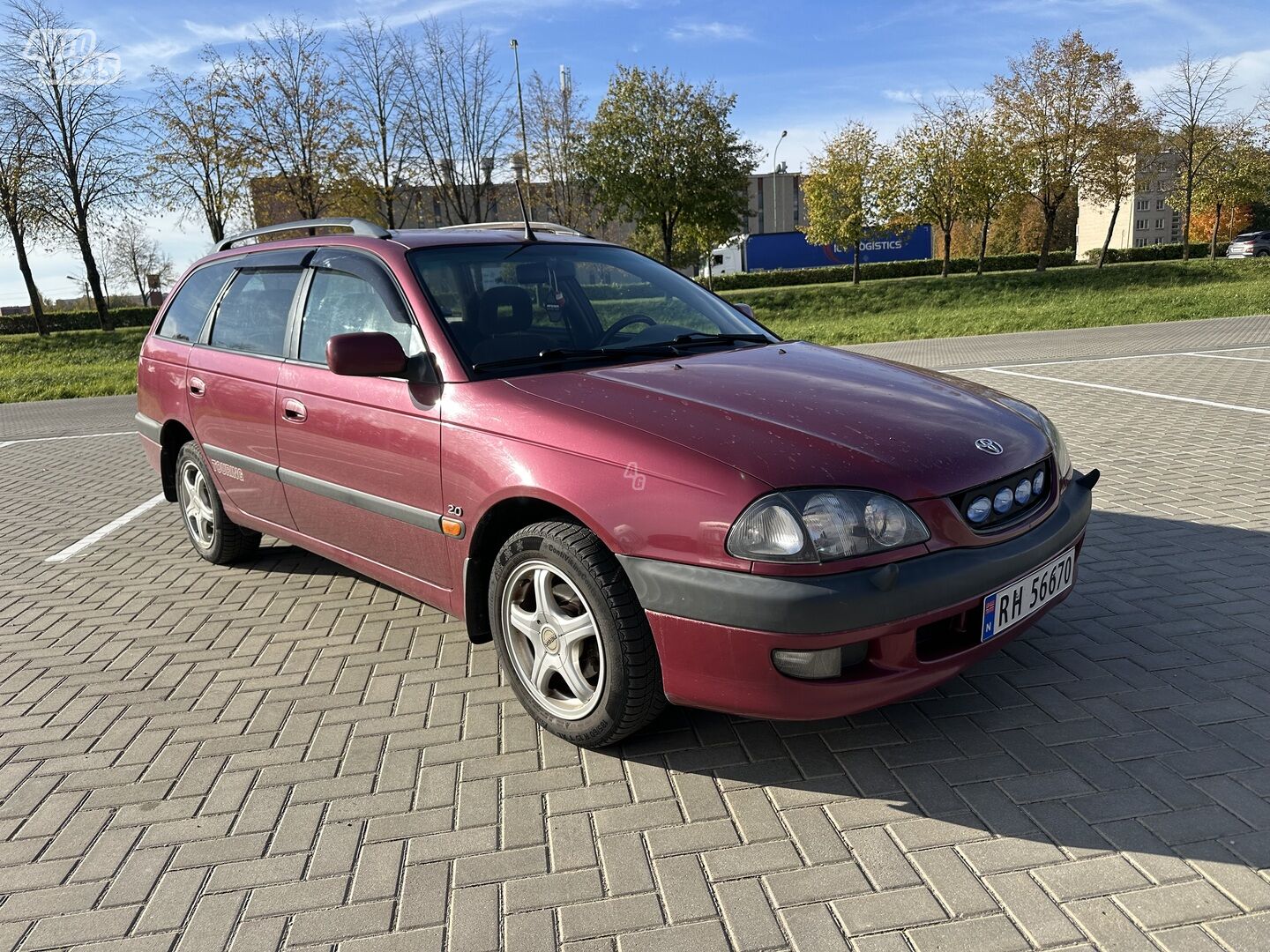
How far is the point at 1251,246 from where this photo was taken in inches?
1715

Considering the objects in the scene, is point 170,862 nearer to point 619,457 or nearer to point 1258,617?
point 619,457

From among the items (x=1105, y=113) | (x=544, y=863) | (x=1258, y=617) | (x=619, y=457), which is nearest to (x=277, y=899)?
(x=544, y=863)

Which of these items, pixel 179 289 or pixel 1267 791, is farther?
pixel 179 289

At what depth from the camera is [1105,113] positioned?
32375mm

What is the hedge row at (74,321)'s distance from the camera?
35.6m

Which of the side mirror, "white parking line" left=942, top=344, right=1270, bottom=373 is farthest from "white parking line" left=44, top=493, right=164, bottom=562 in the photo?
"white parking line" left=942, top=344, right=1270, bottom=373

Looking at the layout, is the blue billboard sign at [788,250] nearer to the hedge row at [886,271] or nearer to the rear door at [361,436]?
the hedge row at [886,271]

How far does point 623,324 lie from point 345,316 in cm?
117

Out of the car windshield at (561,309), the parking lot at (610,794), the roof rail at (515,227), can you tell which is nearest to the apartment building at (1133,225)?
the roof rail at (515,227)

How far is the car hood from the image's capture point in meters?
2.60

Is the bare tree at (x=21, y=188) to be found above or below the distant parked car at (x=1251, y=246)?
above

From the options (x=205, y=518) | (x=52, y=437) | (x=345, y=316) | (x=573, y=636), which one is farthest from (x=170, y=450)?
(x=52, y=437)

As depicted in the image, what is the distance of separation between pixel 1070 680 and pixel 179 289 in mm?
5110

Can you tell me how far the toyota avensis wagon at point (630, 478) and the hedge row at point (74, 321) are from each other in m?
35.8
